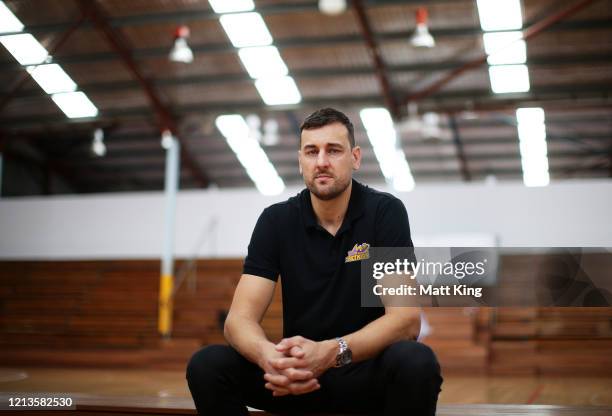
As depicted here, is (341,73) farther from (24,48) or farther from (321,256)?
(321,256)

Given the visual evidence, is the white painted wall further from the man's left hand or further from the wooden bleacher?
the man's left hand

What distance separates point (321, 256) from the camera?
2.23m

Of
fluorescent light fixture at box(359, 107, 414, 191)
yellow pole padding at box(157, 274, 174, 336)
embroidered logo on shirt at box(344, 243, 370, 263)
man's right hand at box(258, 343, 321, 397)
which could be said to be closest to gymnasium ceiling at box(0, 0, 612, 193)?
fluorescent light fixture at box(359, 107, 414, 191)

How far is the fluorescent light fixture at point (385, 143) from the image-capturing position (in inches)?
520

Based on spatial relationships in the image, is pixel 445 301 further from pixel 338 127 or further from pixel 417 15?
pixel 417 15

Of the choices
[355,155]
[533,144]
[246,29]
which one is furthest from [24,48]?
[533,144]

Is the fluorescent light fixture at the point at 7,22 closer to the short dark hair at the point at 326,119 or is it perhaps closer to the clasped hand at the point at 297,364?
the short dark hair at the point at 326,119

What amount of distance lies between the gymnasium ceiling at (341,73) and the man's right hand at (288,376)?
6.48 meters

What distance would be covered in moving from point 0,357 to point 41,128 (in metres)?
4.28

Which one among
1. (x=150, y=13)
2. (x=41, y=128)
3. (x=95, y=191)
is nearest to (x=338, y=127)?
(x=150, y=13)

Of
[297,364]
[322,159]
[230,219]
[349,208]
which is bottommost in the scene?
[297,364]

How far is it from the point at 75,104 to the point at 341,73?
161 inches

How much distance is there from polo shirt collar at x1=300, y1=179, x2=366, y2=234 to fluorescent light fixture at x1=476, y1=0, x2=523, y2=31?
8.12 metres

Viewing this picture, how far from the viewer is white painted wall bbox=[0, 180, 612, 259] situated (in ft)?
33.9
